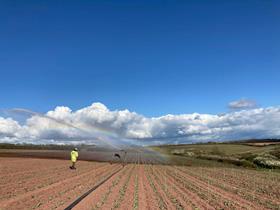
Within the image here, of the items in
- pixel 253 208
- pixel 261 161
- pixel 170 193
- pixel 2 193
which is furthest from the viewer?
pixel 261 161

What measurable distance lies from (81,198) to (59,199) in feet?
3.55

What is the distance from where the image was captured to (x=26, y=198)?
56.2ft

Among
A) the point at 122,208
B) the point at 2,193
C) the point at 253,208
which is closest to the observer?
the point at 122,208

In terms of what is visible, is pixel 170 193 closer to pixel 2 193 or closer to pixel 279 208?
pixel 279 208

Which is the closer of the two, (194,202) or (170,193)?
(194,202)

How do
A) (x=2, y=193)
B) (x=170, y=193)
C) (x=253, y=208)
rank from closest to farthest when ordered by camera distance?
1. (x=253, y=208)
2. (x=2, y=193)
3. (x=170, y=193)

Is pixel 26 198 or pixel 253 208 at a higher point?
pixel 26 198

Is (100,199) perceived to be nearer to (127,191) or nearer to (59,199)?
(59,199)

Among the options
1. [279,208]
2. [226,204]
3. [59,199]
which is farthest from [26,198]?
[279,208]

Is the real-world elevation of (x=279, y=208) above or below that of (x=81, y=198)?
below

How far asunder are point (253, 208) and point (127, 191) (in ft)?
23.4

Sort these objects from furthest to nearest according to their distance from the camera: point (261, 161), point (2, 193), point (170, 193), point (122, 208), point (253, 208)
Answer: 1. point (261, 161)
2. point (170, 193)
3. point (2, 193)
4. point (253, 208)
5. point (122, 208)

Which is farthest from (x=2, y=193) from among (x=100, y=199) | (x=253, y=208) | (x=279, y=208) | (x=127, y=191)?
(x=279, y=208)

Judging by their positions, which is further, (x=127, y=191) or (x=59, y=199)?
(x=127, y=191)
